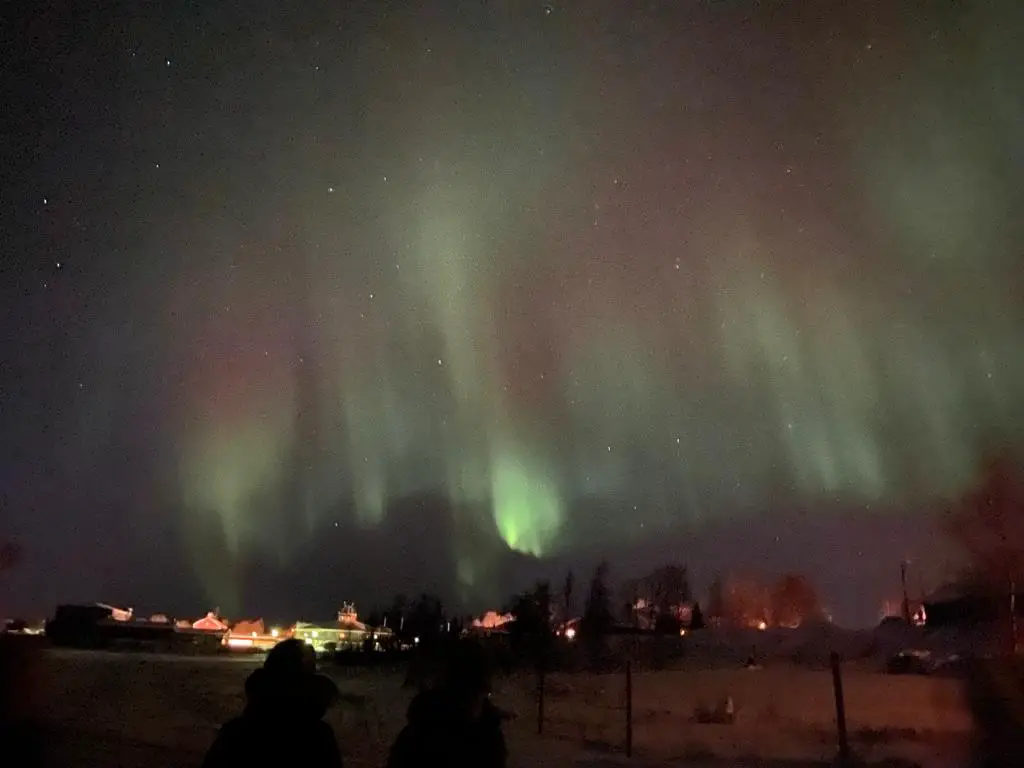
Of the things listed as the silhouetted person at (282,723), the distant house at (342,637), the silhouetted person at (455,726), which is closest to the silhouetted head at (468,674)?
the silhouetted person at (455,726)

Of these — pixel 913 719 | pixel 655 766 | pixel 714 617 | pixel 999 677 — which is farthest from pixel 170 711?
pixel 714 617

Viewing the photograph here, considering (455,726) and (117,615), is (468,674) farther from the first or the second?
(117,615)

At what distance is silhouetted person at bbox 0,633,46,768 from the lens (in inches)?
176

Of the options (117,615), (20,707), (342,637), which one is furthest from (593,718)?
(117,615)

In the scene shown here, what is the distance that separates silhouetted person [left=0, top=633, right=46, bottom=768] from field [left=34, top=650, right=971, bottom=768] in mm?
102

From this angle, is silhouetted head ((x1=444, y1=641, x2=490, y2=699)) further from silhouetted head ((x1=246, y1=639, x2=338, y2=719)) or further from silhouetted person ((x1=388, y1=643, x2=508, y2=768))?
silhouetted head ((x1=246, y1=639, x2=338, y2=719))

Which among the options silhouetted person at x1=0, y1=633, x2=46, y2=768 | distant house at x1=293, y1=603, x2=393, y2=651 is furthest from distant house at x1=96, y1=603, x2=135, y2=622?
silhouetted person at x1=0, y1=633, x2=46, y2=768

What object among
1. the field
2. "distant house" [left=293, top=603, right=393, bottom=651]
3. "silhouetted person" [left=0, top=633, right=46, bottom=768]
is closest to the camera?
"silhouetted person" [left=0, top=633, right=46, bottom=768]

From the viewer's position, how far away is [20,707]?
455cm

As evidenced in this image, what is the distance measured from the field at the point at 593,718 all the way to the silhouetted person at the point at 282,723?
164cm

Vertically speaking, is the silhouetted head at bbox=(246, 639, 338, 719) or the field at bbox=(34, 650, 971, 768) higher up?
the silhouetted head at bbox=(246, 639, 338, 719)

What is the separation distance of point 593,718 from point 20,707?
669 inches

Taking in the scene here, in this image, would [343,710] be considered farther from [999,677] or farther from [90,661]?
[90,661]

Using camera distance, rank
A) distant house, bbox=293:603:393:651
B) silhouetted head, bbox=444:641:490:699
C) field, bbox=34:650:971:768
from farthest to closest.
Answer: distant house, bbox=293:603:393:651, field, bbox=34:650:971:768, silhouetted head, bbox=444:641:490:699
